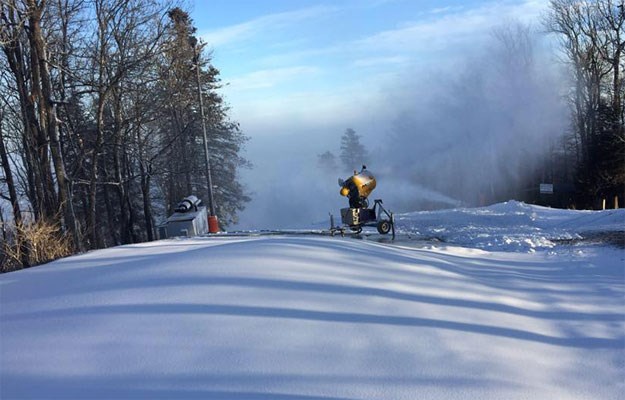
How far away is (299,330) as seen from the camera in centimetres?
430

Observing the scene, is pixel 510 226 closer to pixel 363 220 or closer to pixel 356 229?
pixel 363 220

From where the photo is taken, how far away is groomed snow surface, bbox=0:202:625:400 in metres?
3.60

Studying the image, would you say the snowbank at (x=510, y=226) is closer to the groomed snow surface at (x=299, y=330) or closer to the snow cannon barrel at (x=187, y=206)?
the groomed snow surface at (x=299, y=330)

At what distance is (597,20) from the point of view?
A: 3872cm

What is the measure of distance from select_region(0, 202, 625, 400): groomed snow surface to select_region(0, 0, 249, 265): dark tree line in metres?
5.93

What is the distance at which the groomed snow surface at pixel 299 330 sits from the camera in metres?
3.60

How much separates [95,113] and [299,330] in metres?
24.9

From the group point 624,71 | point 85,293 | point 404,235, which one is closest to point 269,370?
point 85,293

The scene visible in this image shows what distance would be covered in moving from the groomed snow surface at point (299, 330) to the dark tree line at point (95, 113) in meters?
5.93

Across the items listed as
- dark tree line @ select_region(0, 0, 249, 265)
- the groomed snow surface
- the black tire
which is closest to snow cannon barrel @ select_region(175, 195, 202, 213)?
dark tree line @ select_region(0, 0, 249, 265)

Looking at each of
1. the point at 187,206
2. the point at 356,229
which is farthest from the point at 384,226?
the point at 187,206

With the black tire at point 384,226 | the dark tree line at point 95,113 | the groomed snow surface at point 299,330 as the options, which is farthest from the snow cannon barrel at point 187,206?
the groomed snow surface at point 299,330

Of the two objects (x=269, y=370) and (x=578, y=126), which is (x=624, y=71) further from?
(x=269, y=370)

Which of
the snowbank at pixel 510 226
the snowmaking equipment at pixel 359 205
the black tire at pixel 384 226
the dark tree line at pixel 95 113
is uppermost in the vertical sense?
the dark tree line at pixel 95 113
